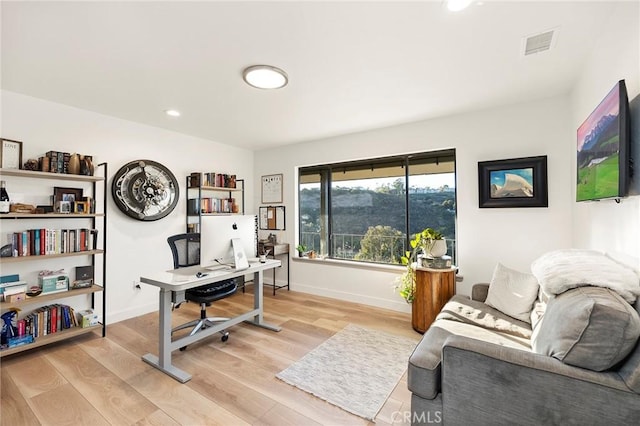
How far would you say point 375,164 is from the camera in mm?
3998

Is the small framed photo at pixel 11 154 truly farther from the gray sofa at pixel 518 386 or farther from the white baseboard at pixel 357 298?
the gray sofa at pixel 518 386

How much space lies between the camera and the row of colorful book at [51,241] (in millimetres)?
2459

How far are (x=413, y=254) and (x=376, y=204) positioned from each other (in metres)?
0.90

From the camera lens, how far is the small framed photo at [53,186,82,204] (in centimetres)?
279

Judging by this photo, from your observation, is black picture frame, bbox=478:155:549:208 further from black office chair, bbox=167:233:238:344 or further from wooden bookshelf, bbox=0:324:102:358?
wooden bookshelf, bbox=0:324:102:358

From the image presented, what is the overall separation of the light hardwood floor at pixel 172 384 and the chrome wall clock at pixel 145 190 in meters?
1.38

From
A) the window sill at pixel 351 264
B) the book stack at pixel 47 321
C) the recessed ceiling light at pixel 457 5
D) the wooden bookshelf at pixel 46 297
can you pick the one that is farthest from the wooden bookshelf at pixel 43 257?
the recessed ceiling light at pixel 457 5

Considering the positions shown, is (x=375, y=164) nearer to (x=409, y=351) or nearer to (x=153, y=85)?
(x=409, y=351)

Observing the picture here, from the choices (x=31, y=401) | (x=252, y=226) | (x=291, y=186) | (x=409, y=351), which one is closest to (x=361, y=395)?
(x=409, y=351)

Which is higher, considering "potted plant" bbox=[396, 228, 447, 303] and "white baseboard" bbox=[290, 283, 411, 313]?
"potted plant" bbox=[396, 228, 447, 303]

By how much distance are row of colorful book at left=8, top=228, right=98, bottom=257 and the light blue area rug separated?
8.06 feet

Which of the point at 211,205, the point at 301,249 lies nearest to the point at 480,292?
the point at 301,249

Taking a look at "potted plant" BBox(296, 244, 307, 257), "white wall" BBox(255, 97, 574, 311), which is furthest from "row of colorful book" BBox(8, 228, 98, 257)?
"white wall" BBox(255, 97, 574, 311)

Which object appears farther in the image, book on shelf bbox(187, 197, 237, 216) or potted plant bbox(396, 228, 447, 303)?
book on shelf bbox(187, 197, 237, 216)
